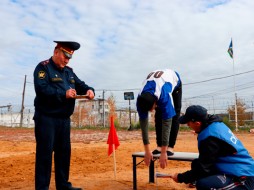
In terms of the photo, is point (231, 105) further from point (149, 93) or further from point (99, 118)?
point (149, 93)

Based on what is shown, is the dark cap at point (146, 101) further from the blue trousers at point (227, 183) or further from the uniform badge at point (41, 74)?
the uniform badge at point (41, 74)

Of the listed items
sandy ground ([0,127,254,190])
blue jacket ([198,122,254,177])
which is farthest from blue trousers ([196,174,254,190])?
sandy ground ([0,127,254,190])

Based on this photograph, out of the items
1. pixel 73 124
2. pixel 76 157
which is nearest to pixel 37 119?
pixel 76 157

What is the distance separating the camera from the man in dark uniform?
3.94 m

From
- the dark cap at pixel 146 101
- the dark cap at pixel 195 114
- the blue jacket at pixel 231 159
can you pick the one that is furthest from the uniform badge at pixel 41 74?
the blue jacket at pixel 231 159

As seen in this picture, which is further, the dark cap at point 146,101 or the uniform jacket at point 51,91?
the uniform jacket at point 51,91

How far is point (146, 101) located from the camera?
3.68m

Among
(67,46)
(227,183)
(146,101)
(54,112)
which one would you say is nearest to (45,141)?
(54,112)

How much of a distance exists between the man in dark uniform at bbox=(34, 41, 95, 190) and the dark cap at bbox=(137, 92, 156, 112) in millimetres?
891

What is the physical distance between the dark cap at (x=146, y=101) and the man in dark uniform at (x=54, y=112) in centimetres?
89

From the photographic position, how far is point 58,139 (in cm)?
417

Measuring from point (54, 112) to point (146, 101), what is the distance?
124cm

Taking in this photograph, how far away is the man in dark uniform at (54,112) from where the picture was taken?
3.94 m

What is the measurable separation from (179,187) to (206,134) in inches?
94.3
